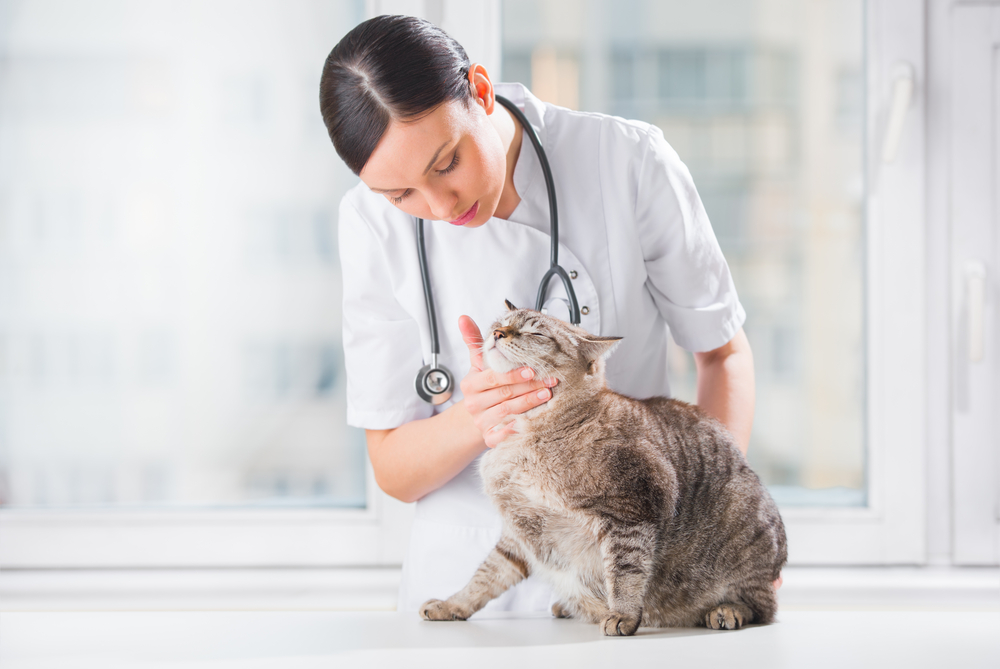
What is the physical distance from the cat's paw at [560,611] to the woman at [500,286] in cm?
11

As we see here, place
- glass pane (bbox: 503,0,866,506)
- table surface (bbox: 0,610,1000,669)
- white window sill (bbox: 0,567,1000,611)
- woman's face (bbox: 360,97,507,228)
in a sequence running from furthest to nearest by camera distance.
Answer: glass pane (bbox: 503,0,866,506)
white window sill (bbox: 0,567,1000,611)
woman's face (bbox: 360,97,507,228)
table surface (bbox: 0,610,1000,669)

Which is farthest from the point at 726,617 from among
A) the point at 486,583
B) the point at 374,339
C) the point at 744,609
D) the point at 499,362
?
the point at 374,339

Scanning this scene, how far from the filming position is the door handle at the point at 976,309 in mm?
1348

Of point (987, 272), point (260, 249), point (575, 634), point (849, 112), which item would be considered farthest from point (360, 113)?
point (987, 272)

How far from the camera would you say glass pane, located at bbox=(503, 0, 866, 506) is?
1.45 meters

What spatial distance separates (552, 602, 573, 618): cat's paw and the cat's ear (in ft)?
1.02

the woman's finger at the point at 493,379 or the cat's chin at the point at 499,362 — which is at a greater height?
the cat's chin at the point at 499,362

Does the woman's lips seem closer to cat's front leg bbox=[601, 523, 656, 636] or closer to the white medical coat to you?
the white medical coat

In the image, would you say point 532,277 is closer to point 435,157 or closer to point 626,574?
point 435,157

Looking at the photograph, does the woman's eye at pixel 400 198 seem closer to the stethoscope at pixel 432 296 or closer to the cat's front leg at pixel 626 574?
the stethoscope at pixel 432 296

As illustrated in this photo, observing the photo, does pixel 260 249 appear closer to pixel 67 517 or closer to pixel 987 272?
pixel 67 517

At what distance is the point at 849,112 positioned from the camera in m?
1.45

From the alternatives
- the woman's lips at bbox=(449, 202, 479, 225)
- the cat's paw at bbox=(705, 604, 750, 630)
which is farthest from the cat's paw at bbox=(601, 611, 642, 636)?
the woman's lips at bbox=(449, 202, 479, 225)

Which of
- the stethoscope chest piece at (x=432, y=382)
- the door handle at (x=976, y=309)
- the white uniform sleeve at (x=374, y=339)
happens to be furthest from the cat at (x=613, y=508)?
the door handle at (x=976, y=309)
